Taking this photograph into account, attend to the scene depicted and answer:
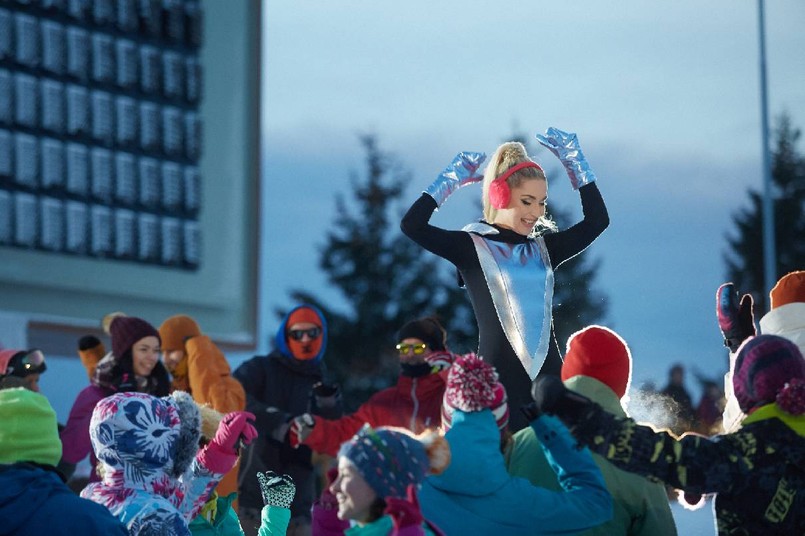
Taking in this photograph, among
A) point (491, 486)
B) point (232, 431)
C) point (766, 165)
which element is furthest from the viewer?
point (766, 165)

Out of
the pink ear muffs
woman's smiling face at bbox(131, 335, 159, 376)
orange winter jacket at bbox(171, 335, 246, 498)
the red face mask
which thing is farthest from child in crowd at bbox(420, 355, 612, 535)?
the red face mask

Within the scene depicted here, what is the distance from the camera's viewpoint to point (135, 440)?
5277 millimetres

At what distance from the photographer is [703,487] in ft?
15.0

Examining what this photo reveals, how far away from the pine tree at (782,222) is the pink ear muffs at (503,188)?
26.9 meters

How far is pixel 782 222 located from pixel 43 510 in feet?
104

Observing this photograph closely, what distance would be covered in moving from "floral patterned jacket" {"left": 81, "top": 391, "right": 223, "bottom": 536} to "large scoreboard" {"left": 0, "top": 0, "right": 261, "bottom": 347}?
32.4ft

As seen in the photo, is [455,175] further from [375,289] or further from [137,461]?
[375,289]

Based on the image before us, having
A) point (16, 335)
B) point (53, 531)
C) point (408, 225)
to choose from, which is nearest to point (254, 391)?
point (408, 225)

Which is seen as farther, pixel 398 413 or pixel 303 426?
pixel 303 426

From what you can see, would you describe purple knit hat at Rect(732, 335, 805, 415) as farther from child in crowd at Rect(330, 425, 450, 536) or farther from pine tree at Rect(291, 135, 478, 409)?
pine tree at Rect(291, 135, 478, 409)

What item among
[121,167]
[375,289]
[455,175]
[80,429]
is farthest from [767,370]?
[375,289]

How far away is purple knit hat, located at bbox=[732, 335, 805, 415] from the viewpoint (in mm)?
4660

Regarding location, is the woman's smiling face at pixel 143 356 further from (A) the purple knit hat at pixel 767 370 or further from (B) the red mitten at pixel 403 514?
(B) the red mitten at pixel 403 514

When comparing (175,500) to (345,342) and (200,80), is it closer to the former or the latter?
(200,80)
